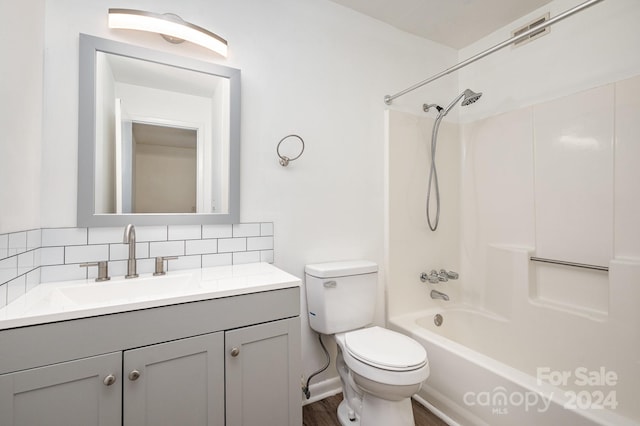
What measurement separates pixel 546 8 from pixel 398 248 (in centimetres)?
179

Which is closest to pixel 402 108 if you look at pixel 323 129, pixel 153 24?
pixel 323 129

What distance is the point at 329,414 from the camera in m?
1.68

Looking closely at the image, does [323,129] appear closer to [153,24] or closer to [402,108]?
[402,108]

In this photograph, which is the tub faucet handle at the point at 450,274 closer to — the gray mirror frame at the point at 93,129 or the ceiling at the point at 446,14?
the gray mirror frame at the point at 93,129

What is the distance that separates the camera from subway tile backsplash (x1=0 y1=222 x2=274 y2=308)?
1.01 m

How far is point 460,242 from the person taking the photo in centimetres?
238

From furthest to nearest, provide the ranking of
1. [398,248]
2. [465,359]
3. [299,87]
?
[398,248]
[299,87]
[465,359]

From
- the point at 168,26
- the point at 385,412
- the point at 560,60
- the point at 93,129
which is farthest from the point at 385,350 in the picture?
the point at 560,60

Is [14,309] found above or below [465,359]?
above

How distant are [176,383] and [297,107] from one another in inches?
57.7

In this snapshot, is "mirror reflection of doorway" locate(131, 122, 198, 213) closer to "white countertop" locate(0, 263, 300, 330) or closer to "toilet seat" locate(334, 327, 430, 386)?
"white countertop" locate(0, 263, 300, 330)

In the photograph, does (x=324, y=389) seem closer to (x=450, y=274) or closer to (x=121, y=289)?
(x=450, y=274)

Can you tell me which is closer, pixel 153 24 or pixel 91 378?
pixel 91 378

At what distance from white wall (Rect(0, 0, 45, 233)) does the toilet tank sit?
1253 mm
